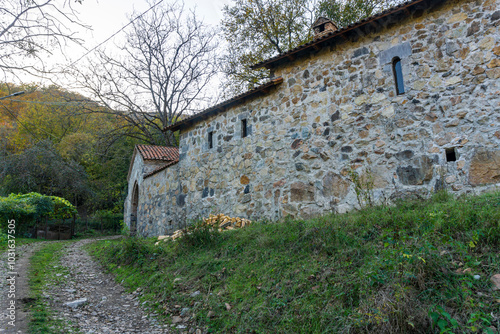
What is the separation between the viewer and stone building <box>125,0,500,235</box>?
6.13 m

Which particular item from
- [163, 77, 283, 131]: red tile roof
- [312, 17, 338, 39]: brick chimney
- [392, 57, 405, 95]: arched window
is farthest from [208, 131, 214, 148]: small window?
[392, 57, 405, 95]: arched window

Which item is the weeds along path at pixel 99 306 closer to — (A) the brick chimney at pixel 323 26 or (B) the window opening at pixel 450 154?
(B) the window opening at pixel 450 154

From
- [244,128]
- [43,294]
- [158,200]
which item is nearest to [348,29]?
[244,128]

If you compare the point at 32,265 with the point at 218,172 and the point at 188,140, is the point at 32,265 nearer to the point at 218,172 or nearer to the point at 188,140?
the point at 218,172

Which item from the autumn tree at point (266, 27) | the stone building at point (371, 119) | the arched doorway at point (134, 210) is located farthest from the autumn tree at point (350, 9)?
the arched doorway at point (134, 210)

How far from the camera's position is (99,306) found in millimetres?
4922

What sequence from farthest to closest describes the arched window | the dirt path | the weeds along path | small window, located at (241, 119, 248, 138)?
1. small window, located at (241, 119, 248, 138)
2. the arched window
3. the weeds along path
4. the dirt path

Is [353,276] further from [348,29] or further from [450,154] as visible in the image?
[348,29]

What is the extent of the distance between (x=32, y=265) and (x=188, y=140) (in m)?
5.92

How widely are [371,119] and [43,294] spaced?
6.75 metres

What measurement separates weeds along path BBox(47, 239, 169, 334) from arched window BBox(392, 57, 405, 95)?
6189 millimetres

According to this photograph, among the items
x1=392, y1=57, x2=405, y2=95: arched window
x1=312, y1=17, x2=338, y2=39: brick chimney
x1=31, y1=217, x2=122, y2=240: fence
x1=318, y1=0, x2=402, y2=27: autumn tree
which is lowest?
x1=31, y1=217, x2=122, y2=240: fence

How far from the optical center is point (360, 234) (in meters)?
4.78

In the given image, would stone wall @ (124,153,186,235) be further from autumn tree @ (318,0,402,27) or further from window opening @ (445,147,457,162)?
autumn tree @ (318,0,402,27)
